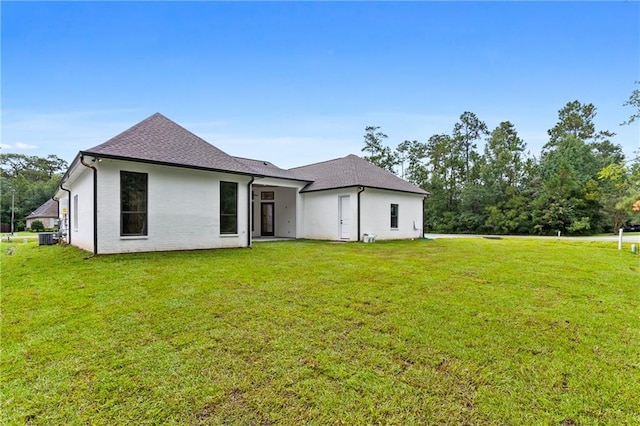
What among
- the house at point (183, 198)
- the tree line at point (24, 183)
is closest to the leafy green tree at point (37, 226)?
the tree line at point (24, 183)

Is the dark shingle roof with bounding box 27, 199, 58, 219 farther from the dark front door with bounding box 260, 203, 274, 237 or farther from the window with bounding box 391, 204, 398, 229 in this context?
the window with bounding box 391, 204, 398, 229

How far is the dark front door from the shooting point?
58.9ft

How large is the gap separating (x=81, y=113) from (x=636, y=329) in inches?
765

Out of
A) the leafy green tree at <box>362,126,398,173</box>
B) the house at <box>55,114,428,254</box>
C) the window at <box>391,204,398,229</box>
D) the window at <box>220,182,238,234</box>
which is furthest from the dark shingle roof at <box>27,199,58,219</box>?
the window at <box>391,204,398,229</box>

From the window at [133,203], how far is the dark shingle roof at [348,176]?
7.83m

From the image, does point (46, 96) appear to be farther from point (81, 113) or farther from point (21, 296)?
point (21, 296)

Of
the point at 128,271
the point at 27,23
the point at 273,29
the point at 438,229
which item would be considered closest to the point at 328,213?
the point at 273,29

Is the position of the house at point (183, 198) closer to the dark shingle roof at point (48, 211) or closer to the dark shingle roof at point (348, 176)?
the dark shingle roof at point (348, 176)

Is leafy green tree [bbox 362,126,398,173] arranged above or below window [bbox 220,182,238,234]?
above

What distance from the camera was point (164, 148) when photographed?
32.1 ft

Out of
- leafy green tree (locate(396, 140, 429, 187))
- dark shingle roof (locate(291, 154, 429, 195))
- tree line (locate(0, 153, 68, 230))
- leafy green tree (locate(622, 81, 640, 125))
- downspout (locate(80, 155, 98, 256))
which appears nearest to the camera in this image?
downspout (locate(80, 155, 98, 256))

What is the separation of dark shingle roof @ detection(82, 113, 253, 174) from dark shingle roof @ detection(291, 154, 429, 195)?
505cm

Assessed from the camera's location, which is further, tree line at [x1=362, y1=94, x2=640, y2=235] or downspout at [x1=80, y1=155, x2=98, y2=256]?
tree line at [x1=362, y1=94, x2=640, y2=235]

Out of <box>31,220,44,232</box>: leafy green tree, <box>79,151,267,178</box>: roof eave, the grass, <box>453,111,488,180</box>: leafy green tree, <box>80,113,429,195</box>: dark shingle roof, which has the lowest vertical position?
the grass
